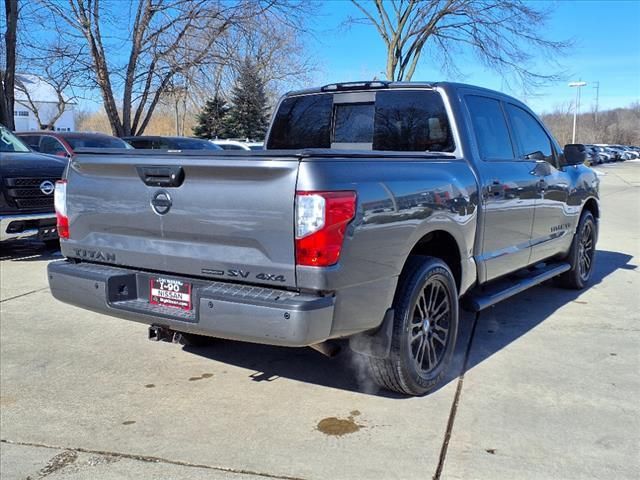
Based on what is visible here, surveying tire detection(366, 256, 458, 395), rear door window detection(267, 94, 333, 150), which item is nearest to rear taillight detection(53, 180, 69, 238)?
rear door window detection(267, 94, 333, 150)

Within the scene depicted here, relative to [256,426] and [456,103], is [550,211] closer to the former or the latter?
[456,103]

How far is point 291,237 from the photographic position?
10.2 ft

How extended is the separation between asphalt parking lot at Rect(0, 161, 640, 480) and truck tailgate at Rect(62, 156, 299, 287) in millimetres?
925

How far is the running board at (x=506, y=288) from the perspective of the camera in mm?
4715

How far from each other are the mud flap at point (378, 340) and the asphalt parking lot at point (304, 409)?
43cm

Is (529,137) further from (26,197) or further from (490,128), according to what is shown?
(26,197)

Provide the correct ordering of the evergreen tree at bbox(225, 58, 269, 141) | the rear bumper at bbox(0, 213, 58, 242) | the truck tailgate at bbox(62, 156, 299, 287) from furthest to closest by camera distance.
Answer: the evergreen tree at bbox(225, 58, 269, 141) < the rear bumper at bbox(0, 213, 58, 242) < the truck tailgate at bbox(62, 156, 299, 287)

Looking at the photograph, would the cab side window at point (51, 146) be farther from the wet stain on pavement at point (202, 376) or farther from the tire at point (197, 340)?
the wet stain on pavement at point (202, 376)

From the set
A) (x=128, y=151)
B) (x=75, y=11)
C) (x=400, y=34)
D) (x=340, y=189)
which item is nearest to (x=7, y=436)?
(x=128, y=151)

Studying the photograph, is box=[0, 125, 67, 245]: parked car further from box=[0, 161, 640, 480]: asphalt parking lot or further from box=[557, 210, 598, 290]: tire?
box=[557, 210, 598, 290]: tire

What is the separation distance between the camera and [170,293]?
3.55 m

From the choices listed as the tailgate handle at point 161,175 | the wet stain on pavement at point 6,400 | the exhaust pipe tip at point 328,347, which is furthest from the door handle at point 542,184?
the wet stain on pavement at point 6,400

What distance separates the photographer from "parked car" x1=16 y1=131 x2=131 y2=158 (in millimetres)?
11727

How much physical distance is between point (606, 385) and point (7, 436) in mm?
3781
